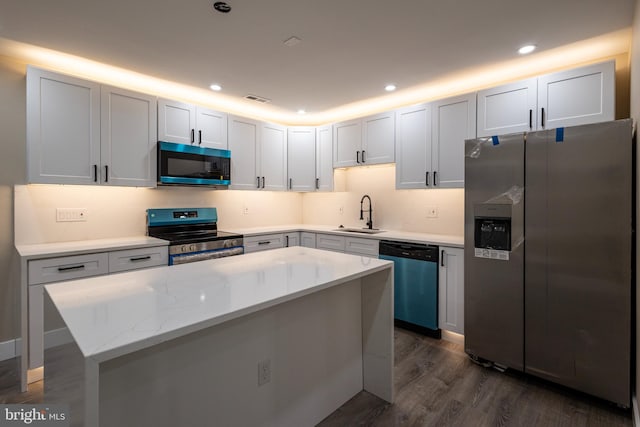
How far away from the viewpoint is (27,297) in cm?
222

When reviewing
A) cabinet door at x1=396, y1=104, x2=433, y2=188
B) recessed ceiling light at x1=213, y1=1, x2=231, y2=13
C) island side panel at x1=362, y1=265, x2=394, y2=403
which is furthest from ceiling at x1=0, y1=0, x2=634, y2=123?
island side panel at x1=362, y1=265, x2=394, y2=403

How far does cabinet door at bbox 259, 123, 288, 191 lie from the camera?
13.5ft

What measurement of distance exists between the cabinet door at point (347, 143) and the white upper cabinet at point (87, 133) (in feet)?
6.98

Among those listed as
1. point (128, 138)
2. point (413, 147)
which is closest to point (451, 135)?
point (413, 147)

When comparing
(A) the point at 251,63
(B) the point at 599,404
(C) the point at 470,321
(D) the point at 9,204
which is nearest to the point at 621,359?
(B) the point at 599,404

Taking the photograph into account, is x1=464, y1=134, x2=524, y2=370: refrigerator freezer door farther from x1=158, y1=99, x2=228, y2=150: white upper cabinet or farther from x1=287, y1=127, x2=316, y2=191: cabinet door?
x1=158, y1=99, x2=228, y2=150: white upper cabinet

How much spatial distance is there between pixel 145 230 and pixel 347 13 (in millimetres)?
2870

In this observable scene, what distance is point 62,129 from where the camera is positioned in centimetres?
261

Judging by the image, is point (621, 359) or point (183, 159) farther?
point (183, 159)

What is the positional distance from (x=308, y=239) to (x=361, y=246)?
2.81 feet

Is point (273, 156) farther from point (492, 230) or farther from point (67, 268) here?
point (492, 230)

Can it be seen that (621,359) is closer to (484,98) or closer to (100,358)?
(484,98)

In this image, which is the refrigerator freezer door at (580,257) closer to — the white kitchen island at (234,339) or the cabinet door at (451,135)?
the cabinet door at (451,135)

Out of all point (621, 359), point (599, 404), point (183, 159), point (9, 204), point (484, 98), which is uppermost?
point (484, 98)
